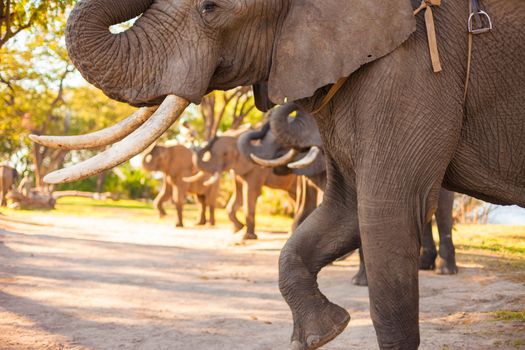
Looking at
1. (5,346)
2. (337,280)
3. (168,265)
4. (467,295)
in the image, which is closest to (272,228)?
(168,265)

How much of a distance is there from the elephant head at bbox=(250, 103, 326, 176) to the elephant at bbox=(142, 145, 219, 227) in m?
8.44

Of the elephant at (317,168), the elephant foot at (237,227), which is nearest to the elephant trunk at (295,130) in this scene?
the elephant at (317,168)

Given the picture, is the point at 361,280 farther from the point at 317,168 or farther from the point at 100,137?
the point at 100,137

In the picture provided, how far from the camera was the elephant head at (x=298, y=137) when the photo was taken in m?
7.65

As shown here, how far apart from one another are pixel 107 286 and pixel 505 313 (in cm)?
417

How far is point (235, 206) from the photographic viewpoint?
16250 mm

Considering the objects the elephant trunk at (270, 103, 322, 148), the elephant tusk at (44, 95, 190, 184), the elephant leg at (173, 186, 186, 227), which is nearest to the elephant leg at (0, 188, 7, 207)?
the elephant leg at (173, 186, 186, 227)

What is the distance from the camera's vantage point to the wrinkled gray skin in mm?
3721

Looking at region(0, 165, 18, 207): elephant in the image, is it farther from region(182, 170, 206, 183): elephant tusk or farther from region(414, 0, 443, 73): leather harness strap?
region(414, 0, 443, 73): leather harness strap

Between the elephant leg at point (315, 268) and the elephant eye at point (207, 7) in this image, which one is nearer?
the elephant eye at point (207, 7)

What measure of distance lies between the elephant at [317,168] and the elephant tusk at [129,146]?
12.5 feet

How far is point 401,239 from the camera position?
3729 mm

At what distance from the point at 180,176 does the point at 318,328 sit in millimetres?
15968

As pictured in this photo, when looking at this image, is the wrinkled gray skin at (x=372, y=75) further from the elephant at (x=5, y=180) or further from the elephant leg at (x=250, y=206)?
the elephant at (x=5, y=180)
